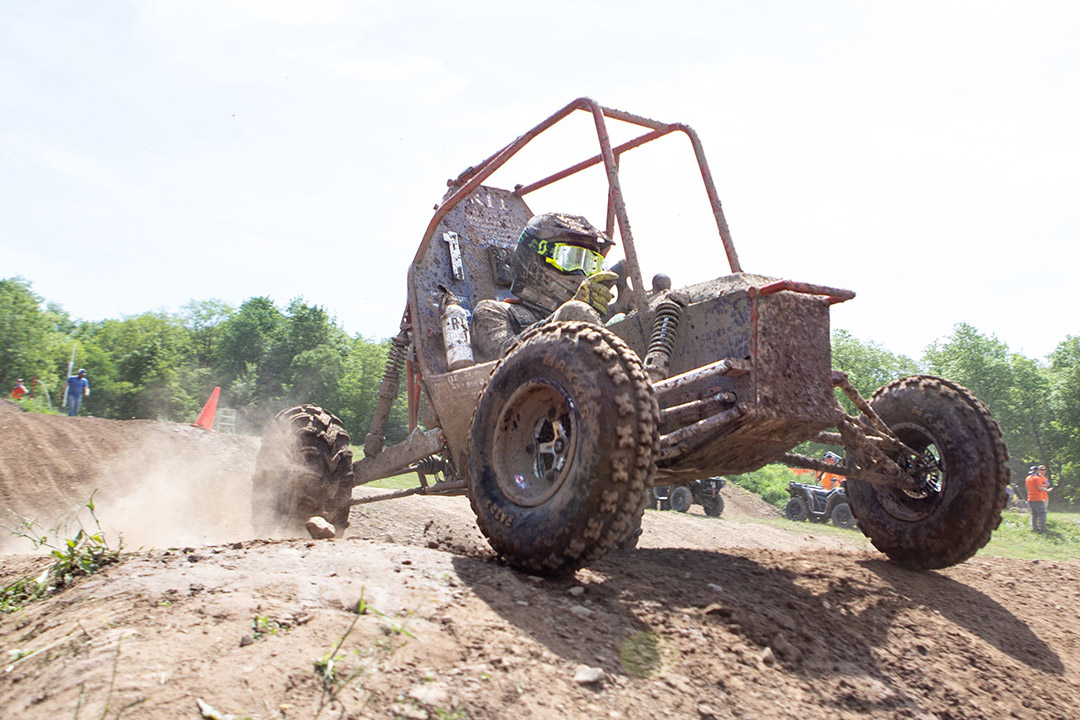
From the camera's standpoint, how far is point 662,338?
4.12m

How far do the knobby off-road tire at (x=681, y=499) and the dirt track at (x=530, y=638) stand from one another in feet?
39.1

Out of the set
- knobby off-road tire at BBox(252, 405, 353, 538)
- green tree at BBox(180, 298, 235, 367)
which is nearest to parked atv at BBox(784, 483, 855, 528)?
knobby off-road tire at BBox(252, 405, 353, 538)

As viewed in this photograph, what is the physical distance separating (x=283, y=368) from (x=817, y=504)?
5319 cm

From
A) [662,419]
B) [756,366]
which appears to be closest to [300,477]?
[662,419]

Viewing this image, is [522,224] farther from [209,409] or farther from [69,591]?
[209,409]

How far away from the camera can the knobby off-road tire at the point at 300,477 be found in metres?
6.26

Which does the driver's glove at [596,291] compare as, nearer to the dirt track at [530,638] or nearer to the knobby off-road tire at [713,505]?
the dirt track at [530,638]

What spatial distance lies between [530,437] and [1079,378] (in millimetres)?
44664

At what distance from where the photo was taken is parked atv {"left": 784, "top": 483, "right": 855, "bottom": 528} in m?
16.8

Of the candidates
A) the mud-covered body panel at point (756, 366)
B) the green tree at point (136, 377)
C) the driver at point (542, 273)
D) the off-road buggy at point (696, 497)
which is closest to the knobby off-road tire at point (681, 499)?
the off-road buggy at point (696, 497)

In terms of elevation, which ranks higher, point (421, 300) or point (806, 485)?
point (421, 300)

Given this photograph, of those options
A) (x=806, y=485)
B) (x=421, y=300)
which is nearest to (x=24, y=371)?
(x=806, y=485)

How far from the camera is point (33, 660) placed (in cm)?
231

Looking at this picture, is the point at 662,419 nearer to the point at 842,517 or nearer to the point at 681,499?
the point at 681,499
